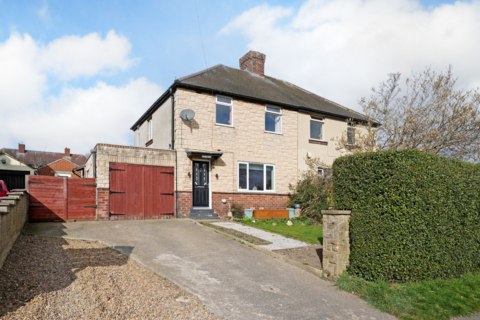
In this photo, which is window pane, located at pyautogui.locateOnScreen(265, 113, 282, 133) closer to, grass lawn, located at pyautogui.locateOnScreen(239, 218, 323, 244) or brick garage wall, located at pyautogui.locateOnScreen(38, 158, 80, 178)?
grass lawn, located at pyautogui.locateOnScreen(239, 218, 323, 244)

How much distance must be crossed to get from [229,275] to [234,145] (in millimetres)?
8561

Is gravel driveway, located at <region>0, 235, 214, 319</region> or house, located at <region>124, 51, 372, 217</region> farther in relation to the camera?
house, located at <region>124, 51, 372, 217</region>

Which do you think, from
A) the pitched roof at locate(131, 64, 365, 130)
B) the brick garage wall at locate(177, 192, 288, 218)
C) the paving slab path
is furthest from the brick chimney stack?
the paving slab path

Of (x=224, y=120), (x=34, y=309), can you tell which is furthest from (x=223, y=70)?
(x=34, y=309)

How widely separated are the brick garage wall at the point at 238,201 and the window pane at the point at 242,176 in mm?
411

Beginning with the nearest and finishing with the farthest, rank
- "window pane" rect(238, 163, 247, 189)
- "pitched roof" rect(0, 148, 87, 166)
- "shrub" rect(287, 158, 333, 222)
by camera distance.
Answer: "shrub" rect(287, 158, 333, 222)
"window pane" rect(238, 163, 247, 189)
"pitched roof" rect(0, 148, 87, 166)

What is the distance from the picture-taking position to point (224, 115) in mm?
14414

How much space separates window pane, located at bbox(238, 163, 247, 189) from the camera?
14.4 m

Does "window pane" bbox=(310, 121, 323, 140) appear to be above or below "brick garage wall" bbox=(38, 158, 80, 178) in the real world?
above

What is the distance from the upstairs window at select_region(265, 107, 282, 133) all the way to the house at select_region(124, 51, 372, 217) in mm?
48

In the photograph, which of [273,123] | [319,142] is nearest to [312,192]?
[319,142]

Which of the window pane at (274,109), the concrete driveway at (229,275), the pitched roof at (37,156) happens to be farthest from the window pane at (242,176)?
the pitched roof at (37,156)

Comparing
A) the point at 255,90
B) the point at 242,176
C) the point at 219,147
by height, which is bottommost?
the point at 242,176

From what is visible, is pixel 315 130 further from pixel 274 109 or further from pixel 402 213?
pixel 402 213
